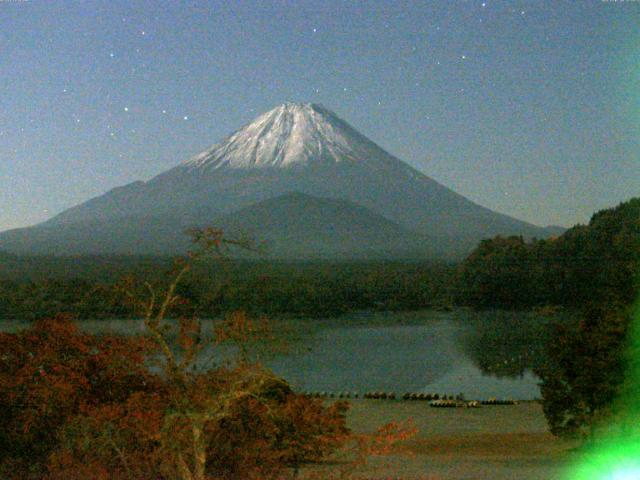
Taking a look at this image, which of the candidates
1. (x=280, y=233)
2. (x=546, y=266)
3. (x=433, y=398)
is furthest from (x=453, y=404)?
(x=280, y=233)

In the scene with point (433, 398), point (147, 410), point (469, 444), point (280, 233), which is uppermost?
point (280, 233)

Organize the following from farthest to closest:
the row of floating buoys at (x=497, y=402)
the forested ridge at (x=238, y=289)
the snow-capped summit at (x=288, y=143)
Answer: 1. the snow-capped summit at (x=288, y=143)
2. the forested ridge at (x=238, y=289)
3. the row of floating buoys at (x=497, y=402)

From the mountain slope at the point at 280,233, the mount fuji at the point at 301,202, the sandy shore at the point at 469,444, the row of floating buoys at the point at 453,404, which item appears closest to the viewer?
the sandy shore at the point at 469,444

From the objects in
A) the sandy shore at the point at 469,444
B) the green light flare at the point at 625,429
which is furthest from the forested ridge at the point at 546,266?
the green light flare at the point at 625,429

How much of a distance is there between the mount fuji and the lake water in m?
58.5

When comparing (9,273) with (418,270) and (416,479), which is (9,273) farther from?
(416,479)

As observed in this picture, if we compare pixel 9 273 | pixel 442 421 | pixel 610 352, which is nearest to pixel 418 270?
pixel 9 273

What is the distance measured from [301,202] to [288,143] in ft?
47.6

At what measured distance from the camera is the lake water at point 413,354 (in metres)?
24.0

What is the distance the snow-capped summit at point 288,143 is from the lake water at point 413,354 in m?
81.9

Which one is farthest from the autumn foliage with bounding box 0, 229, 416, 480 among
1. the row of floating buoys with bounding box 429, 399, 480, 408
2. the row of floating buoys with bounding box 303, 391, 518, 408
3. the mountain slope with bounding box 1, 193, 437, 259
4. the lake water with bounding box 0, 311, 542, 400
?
the mountain slope with bounding box 1, 193, 437, 259

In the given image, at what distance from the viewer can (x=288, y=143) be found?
13300 centimetres

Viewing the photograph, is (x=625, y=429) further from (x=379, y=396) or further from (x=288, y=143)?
(x=288, y=143)

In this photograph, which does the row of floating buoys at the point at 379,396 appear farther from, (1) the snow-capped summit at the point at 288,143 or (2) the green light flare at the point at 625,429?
(1) the snow-capped summit at the point at 288,143
